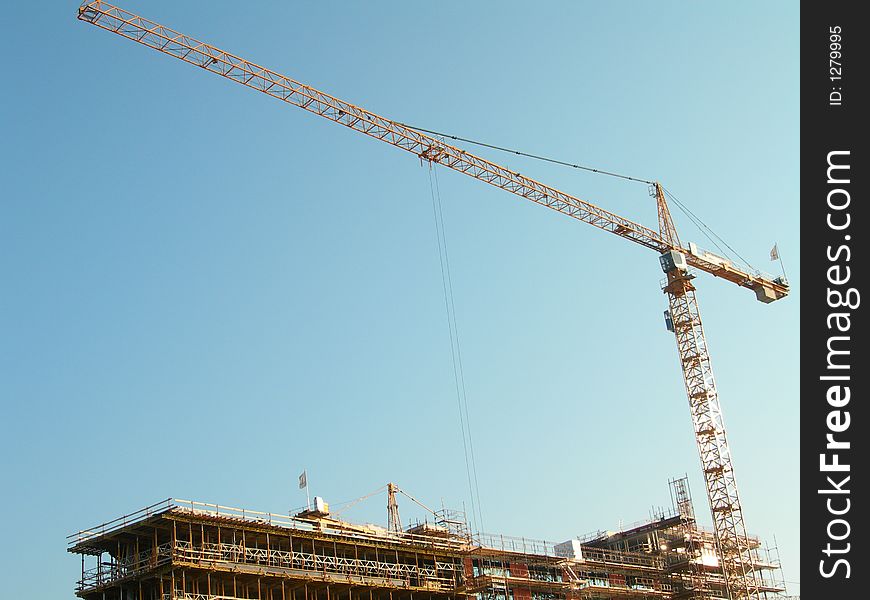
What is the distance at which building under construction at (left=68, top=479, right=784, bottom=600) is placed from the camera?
76.4m

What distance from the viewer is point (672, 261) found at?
119 metres

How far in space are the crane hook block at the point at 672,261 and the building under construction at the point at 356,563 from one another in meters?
28.7

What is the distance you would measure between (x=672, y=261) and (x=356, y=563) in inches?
2157

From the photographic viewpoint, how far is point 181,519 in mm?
75688
